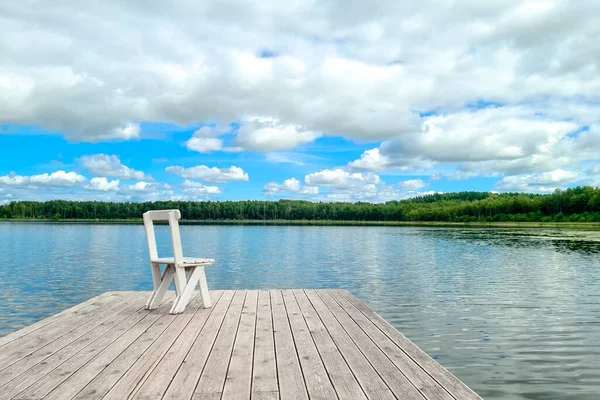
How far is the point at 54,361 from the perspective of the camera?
4254 millimetres

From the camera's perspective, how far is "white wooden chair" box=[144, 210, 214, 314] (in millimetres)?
6355

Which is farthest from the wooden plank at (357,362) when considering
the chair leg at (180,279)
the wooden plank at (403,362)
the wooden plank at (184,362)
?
the chair leg at (180,279)

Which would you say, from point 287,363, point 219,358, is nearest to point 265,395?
point 287,363

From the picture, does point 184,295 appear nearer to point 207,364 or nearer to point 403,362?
point 207,364

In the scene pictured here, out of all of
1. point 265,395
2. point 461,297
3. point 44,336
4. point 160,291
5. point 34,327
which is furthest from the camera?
point 461,297

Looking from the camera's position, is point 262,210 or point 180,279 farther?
point 262,210

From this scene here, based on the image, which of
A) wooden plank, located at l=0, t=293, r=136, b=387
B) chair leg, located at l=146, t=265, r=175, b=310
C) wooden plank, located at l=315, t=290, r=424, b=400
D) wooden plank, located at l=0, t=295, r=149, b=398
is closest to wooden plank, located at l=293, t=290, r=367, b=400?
wooden plank, located at l=315, t=290, r=424, b=400

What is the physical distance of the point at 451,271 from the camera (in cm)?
1981

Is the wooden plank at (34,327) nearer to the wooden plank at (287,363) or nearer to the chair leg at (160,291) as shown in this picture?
the chair leg at (160,291)

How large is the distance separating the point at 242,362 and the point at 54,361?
5.35 feet

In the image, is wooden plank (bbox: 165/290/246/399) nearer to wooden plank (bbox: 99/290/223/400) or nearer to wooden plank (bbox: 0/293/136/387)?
wooden plank (bbox: 99/290/223/400)

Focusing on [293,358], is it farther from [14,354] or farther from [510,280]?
[510,280]

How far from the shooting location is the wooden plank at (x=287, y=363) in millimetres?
3471

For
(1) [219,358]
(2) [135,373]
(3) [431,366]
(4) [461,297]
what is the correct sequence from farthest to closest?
(4) [461,297] → (1) [219,358] → (3) [431,366] → (2) [135,373]
